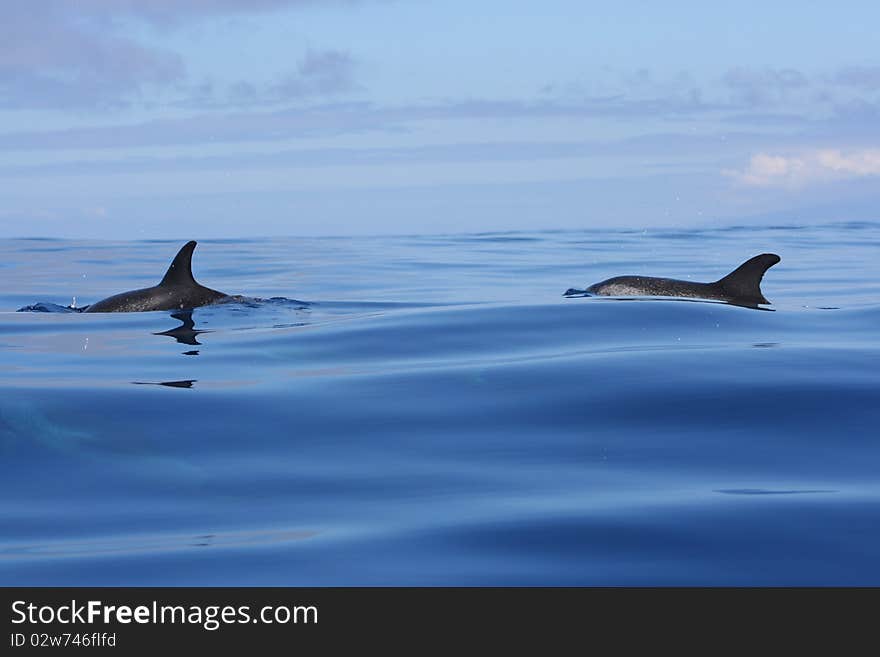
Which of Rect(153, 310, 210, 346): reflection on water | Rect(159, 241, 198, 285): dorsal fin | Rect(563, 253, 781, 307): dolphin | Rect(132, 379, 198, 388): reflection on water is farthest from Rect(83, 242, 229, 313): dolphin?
Rect(132, 379, 198, 388): reflection on water

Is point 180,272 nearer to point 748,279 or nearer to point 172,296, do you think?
point 172,296

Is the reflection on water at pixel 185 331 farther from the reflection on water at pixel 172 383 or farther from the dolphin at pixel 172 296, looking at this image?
the reflection on water at pixel 172 383

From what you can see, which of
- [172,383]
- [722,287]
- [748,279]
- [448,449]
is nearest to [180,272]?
[722,287]

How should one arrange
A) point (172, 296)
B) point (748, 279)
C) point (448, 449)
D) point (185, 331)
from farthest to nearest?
point (748, 279), point (172, 296), point (185, 331), point (448, 449)

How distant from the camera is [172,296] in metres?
19.7

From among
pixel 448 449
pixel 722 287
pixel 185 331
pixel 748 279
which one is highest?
pixel 748 279

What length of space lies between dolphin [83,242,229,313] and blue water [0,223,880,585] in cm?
154

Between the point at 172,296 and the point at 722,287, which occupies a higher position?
the point at 722,287

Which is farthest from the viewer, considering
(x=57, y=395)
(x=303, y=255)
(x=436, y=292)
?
(x=303, y=255)

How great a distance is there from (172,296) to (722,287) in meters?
8.69
